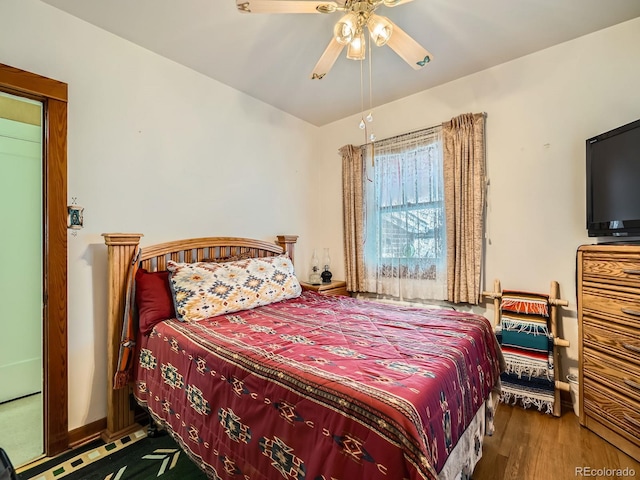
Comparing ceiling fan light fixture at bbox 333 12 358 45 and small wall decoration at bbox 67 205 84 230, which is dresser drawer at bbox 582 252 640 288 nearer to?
ceiling fan light fixture at bbox 333 12 358 45

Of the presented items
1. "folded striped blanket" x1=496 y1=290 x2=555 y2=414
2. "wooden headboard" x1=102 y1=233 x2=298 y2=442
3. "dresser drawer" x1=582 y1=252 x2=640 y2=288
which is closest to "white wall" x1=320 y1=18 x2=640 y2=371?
"folded striped blanket" x1=496 y1=290 x2=555 y2=414

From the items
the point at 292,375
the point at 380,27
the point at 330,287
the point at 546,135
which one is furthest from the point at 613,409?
the point at 380,27

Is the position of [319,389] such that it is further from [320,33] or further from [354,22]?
[320,33]

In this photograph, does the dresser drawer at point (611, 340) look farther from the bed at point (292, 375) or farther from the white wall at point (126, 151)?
the white wall at point (126, 151)

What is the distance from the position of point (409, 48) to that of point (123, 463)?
2864 millimetres

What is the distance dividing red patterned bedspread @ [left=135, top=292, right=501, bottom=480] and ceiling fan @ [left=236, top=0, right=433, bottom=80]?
1587mm

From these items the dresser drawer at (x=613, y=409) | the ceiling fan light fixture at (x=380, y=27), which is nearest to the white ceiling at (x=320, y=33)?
the ceiling fan light fixture at (x=380, y=27)

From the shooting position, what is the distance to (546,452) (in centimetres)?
170

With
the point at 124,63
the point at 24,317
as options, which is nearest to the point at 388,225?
the point at 124,63

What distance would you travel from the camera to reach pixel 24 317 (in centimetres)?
243

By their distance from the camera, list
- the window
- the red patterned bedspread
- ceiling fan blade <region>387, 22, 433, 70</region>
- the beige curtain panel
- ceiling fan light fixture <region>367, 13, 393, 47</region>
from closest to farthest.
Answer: the red patterned bedspread, ceiling fan light fixture <region>367, 13, 393, 47</region>, ceiling fan blade <region>387, 22, 433, 70</region>, the beige curtain panel, the window

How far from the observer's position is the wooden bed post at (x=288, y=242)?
121 inches

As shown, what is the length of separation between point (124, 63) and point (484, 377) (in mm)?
3032

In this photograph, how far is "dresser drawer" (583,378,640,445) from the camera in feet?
5.30
